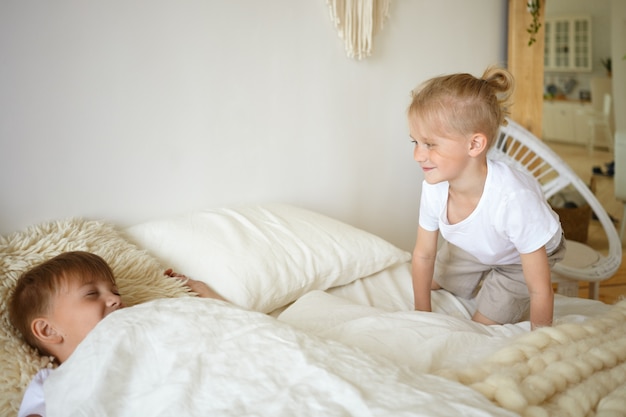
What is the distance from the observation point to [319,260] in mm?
1721

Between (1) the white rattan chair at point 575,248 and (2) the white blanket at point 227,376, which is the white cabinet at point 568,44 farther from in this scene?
(2) the white blanket at point 227,376

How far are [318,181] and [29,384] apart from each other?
4.21ft

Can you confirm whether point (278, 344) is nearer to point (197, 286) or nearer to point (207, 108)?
point (197, 286)

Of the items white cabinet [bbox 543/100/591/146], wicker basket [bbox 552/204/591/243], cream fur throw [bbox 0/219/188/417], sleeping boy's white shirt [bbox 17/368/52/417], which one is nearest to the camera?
sleeping boy's white shirt [bbox 17/368/52/417]

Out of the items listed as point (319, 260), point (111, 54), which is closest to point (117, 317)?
point (319, 260)

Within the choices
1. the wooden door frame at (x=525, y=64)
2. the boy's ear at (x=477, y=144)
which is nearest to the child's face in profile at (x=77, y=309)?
the boy's ear at (x=477, y=144)

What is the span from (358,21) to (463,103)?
85 centimetres

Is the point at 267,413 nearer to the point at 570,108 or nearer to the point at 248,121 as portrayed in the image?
the point at 248,121

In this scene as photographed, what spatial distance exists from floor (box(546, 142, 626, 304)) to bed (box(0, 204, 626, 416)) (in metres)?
0.53

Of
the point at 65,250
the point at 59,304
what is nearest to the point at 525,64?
the point at 65,250

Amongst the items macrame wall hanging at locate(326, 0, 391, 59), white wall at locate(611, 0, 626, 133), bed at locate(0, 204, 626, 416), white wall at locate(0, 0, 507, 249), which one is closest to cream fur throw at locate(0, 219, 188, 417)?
bed at locate(0, 204, 626, 416)

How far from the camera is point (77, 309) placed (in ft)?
4.20

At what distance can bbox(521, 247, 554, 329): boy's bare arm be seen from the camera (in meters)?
1.50

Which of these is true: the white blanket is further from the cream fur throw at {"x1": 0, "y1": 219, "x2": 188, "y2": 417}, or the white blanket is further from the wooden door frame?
the wooden door frame
